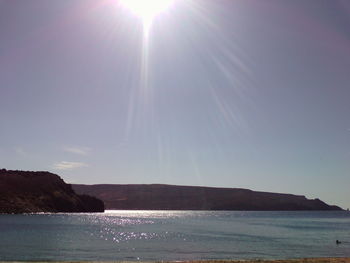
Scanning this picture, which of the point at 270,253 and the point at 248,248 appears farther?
the point at 248,248

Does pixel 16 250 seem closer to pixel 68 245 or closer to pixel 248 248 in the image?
pixel 68 245

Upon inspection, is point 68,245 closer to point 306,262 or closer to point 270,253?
point 270,253

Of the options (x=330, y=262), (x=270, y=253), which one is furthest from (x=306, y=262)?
(x=270, y=253)

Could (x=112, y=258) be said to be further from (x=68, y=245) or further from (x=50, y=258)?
(x=68, y=245)

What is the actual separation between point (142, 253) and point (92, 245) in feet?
41.1

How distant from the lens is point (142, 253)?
60.3 meters

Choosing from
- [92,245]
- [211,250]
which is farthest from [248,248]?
[92,245]

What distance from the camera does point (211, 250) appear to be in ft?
218

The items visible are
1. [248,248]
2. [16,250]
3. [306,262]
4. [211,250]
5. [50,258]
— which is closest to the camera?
[306,262]

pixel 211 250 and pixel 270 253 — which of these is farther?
pixel 211 250

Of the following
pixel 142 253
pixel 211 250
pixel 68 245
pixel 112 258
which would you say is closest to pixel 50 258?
pixel 112 258

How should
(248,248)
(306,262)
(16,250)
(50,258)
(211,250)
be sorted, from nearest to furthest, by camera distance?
1. (306,262)
2. (50,258)
3. (16,250)
4. (211,250)
5. (248,248)

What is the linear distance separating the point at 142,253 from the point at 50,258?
1271cm

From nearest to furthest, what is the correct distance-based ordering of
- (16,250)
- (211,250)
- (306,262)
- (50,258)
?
(306,262) < (50,258) < (16,250) < (211,250)
